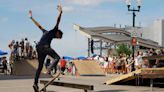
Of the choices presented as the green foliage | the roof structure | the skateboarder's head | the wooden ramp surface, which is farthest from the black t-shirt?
the green foliage

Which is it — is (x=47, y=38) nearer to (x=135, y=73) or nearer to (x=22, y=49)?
(x=135, y=73)

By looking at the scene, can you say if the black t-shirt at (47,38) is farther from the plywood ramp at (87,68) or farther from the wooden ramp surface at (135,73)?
the plywood ramp at (87,68)

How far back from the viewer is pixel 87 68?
30516mm

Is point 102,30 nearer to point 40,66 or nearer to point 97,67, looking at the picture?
point 97,67

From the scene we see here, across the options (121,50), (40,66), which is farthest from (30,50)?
(121,50)

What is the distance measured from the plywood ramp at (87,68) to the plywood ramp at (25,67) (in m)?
3.78

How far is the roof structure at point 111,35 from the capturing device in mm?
91312

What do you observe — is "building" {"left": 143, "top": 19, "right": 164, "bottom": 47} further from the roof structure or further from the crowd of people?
the crowd of people

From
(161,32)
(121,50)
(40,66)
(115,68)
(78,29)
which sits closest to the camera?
(40,66)

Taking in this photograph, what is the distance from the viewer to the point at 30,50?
29.3 meters

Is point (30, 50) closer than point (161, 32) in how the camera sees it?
Yes

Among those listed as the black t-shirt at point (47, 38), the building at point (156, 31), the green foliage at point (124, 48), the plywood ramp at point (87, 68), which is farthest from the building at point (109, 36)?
the black t-shirt at point (47, 38)

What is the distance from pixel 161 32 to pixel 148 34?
5.01 metres

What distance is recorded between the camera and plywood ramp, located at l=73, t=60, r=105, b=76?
3009 cm
